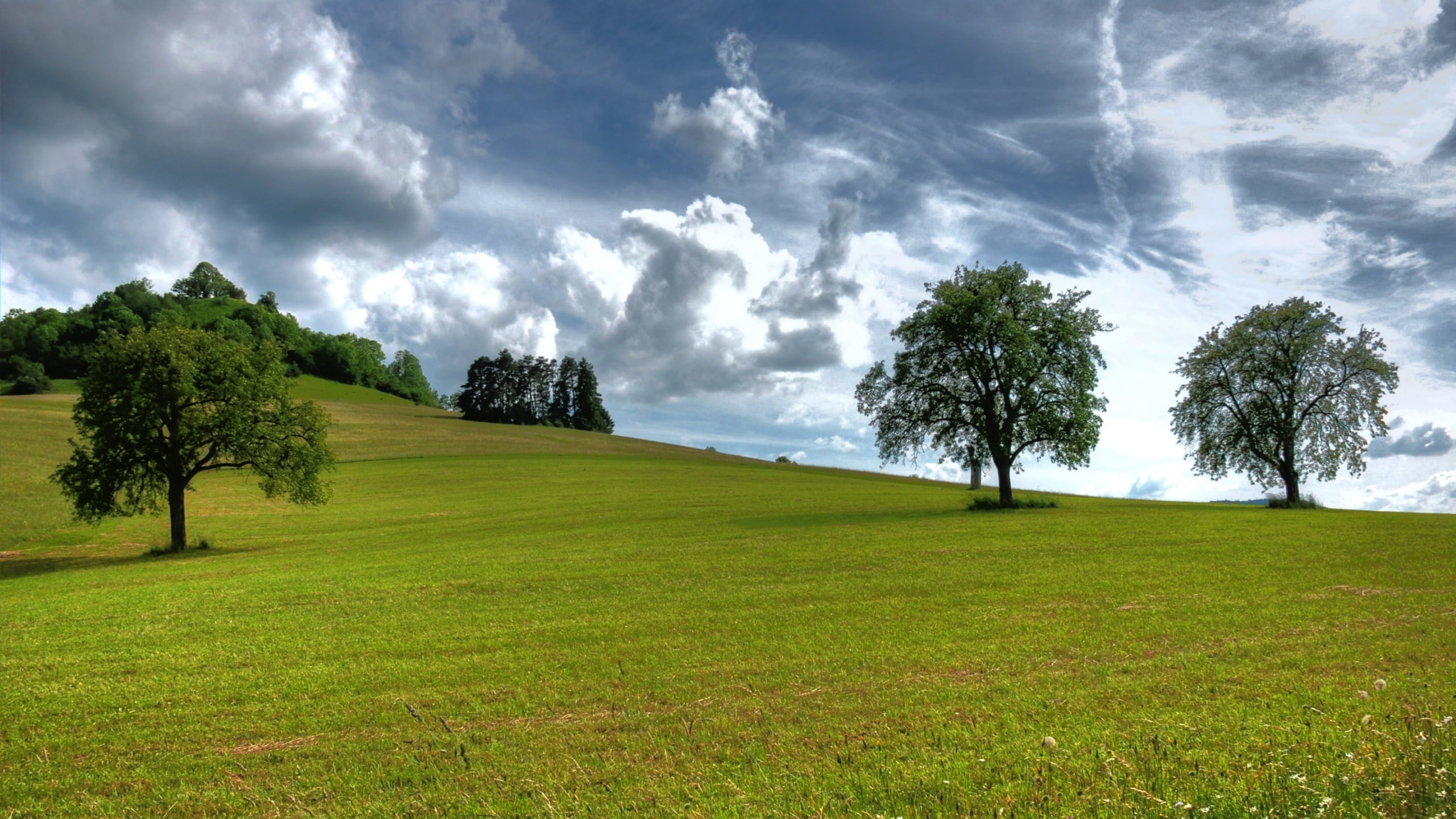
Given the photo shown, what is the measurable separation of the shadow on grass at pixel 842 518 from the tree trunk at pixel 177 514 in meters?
26.9

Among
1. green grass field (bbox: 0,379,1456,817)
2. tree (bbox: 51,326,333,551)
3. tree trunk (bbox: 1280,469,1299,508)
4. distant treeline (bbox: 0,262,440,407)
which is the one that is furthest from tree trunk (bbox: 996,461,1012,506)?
distant treeline (bbox: 0,262,440,407)

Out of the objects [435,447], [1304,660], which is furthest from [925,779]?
[435,447]

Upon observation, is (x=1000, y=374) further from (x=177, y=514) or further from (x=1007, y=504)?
(x=177, y=514)

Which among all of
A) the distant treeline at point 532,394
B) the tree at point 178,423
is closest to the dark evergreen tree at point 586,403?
the distant treeline at point 532,394

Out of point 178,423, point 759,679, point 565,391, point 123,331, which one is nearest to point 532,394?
point 565,391

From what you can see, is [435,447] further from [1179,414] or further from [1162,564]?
[1162,564]

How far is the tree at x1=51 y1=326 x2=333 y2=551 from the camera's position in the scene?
36156mm

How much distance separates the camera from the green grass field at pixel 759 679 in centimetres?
747

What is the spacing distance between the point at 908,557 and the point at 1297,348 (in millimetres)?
42224

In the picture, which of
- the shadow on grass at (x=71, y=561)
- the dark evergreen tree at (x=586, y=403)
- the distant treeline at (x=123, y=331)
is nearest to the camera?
the shadow on grass at (x=71, y=561)

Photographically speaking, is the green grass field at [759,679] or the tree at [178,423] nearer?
the green grass field at [759,679]

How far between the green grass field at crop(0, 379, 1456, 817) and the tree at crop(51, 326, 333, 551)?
7277 mm

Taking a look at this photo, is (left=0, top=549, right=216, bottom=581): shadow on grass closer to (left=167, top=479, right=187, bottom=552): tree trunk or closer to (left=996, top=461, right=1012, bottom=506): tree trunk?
(left=167, top=479, right=187, bottom=552): tree trunk

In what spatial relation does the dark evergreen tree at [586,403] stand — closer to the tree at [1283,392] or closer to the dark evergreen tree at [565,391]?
the dark evergreen tree at [565,391]
